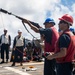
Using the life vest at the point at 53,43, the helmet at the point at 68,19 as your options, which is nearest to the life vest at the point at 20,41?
the life vest at the point at 53,43

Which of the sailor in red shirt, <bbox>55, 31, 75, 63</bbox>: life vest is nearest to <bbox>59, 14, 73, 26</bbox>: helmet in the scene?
the sailor in red shirt

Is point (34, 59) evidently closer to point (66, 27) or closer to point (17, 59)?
point (17, 59)

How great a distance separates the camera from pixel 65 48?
5.14 meters

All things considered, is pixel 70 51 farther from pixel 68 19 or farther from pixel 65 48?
pixel 68 19

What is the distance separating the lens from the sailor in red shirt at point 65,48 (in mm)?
5152

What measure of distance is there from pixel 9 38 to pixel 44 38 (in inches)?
397

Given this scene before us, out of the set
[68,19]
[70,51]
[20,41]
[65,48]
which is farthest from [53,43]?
[20,41]

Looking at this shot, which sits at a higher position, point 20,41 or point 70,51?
point 20,41

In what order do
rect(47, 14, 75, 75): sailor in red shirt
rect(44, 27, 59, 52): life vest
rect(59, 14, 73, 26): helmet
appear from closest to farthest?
rect(47, 14, 75, 75): sailor in red shirt < rect(59, 14, 73, 26): helmet < rect(44, 27, 59, 52): life vest

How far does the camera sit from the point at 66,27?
209 inches

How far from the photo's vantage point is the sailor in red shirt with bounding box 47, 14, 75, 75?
16.9 feet

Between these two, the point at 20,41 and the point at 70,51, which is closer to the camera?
the point at 70,51

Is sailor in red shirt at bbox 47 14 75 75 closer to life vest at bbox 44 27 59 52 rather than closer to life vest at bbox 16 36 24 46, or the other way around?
life vest at bbox 44 27 59 52

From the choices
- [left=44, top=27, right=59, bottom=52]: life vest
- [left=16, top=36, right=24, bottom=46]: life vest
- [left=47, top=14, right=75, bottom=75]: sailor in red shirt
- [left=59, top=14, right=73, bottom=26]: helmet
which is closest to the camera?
[left=47, top=14, right=75, bottom=75]: sailor in red shirt
